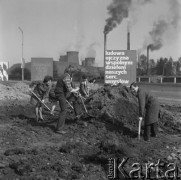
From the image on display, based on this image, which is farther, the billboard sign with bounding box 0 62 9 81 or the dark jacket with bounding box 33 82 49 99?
the billboard sign with bounding box 0 62 9 81

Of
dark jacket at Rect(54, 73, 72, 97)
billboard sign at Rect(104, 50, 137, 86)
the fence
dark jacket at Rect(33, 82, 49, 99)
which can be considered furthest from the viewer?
the fence

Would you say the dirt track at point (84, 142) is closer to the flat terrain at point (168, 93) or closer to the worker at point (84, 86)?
the worker at point (84, 86)

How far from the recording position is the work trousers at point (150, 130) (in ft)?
25.8

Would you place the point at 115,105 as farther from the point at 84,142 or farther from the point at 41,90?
the point at 84,142

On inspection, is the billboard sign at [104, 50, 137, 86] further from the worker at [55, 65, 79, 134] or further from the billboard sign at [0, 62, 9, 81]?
the billboard sign at [0, 62, 9, 81]

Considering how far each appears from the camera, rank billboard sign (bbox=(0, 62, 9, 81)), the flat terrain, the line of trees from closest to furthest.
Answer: the flat terrain < billboard sign (bbox=(0, 62, 9, 81)) < the line of trees

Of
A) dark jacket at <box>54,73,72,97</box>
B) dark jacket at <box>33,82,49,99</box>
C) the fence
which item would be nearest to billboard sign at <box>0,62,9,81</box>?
the fence

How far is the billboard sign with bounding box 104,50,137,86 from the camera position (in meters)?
14.5

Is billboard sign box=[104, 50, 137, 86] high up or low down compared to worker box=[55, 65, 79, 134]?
up

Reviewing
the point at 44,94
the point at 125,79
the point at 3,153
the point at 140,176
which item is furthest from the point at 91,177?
the point at 125,79

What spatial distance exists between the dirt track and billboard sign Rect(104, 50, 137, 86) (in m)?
2.49

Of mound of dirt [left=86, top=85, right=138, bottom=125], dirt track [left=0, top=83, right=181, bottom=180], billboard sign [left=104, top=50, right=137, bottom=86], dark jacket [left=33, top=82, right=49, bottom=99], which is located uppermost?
billboard sign [left=104, top=50, right=137, bottom=86]

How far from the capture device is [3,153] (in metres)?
6.46

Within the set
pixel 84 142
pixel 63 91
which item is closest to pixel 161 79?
pixel 63 91
